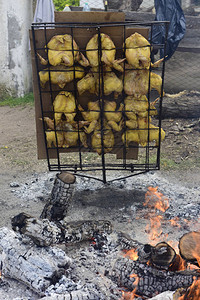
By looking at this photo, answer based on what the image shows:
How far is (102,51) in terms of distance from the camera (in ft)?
10.4

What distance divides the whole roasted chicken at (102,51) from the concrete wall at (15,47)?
6.23m

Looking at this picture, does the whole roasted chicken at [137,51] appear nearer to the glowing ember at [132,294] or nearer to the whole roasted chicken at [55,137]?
the whole roasted chicken at [55,137]

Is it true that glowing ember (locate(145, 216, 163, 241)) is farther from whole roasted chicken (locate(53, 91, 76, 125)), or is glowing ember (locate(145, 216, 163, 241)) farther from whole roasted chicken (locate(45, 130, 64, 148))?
whole roasted chicken (locate(53, 91, 76, 125))

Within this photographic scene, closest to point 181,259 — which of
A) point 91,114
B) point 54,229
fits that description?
point 54,229

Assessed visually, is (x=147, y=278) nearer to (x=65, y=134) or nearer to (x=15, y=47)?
(x=65, y=134)

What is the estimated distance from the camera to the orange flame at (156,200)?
3.91m

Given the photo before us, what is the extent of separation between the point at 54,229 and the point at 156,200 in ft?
5.04

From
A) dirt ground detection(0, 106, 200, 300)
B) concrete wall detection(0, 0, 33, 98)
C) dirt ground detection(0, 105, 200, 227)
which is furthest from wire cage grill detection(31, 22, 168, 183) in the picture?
concrete wall detection(0, 0, 33, 98)

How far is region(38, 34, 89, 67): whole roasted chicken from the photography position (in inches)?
126

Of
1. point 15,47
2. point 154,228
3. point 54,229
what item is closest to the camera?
point 54,229

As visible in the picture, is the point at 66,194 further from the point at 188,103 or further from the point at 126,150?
the point at 188,103

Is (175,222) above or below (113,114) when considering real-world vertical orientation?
below

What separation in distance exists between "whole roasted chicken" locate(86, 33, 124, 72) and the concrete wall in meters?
6.23

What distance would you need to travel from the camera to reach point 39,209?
3928mm
